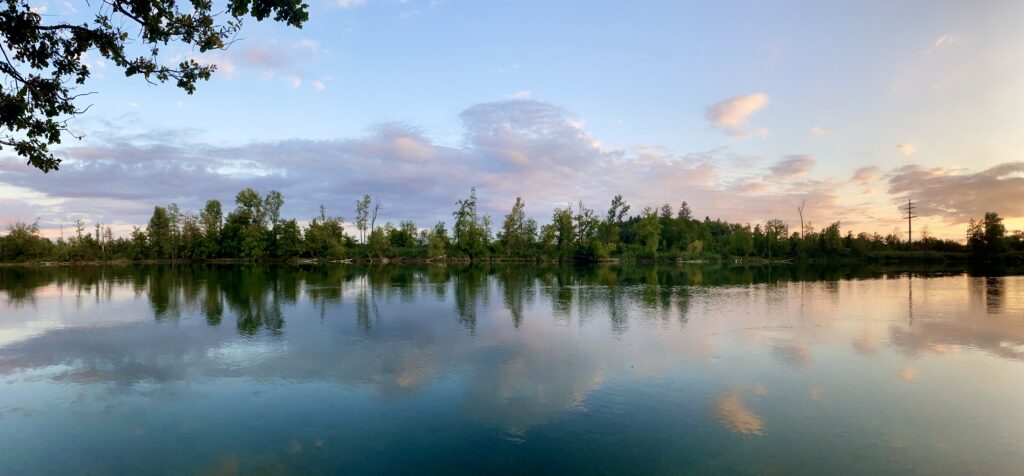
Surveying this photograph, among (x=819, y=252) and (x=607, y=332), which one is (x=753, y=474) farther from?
(x=819, y=252)

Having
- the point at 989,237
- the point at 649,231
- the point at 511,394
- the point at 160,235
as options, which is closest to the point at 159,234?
the point at 160,235

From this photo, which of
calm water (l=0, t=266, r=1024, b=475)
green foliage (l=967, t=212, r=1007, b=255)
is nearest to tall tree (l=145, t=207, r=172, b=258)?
calm water (l=0, t=266, r=1024, b=475)

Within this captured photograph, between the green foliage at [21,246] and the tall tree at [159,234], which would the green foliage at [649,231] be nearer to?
the tall tree at [159,234]

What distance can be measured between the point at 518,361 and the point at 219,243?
92546mm

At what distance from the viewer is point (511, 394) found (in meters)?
8.23

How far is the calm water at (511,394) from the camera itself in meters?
5.90

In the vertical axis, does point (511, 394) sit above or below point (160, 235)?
below

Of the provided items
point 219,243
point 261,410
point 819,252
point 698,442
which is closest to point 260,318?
point 261,410

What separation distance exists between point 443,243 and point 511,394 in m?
79.6

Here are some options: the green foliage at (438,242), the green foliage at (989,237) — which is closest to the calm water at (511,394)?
the green foliage at (438,242)

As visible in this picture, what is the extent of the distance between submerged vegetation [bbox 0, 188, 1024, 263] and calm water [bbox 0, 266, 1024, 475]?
6845 centimetres

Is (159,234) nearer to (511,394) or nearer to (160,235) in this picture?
(160,235)

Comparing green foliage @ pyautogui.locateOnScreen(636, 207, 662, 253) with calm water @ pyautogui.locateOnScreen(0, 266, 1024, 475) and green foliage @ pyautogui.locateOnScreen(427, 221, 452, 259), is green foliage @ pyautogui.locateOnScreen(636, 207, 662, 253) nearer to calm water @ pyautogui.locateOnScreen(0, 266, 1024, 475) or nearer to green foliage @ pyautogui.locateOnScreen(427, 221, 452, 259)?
green foliage @ pyautogui.locateOnScreen(427, 221, 452, 259)

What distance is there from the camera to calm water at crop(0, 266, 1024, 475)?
590 centimetres
